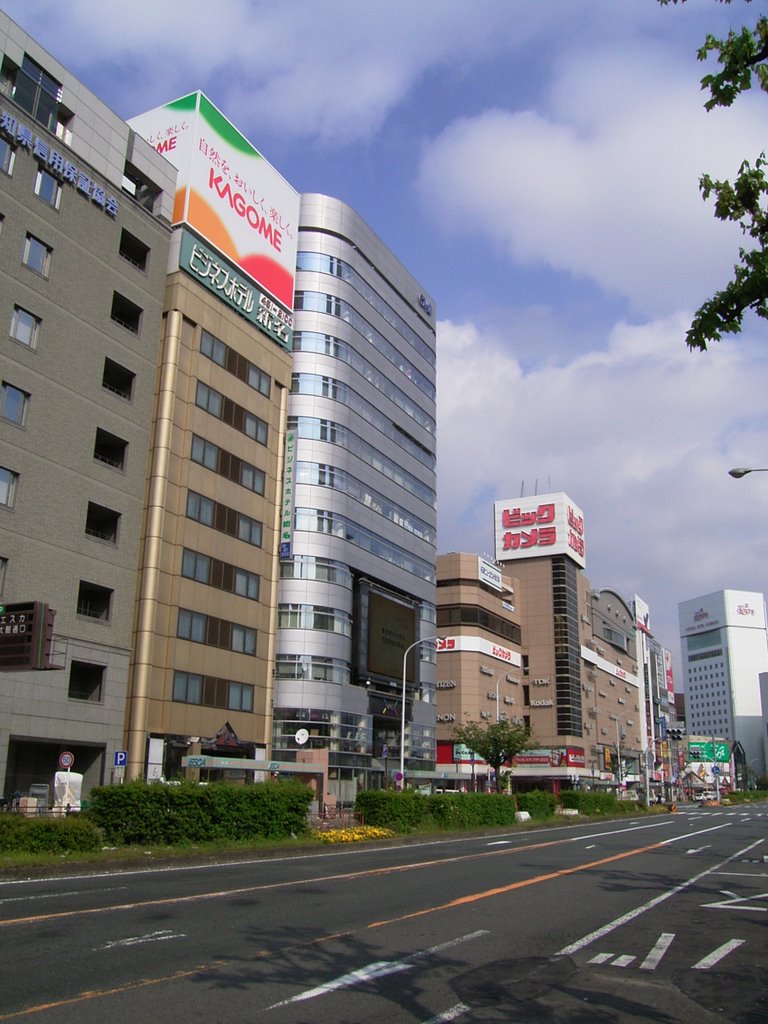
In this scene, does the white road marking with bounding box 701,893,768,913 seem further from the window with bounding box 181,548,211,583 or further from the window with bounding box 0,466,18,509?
the window with bounding box 181,548,211,583

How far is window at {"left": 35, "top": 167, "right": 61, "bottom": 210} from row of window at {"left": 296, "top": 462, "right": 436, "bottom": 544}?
92.4 ft

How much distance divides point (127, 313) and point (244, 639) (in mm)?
18599

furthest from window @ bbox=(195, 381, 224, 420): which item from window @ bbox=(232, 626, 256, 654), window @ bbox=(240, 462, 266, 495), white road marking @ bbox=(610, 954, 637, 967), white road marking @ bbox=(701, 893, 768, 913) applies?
white road marking @ bbox=(610, 954, 637, 967)

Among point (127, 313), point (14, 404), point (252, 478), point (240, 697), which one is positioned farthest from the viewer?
point (252, 478)

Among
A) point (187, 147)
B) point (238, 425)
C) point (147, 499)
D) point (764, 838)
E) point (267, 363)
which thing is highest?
point (187, 147)

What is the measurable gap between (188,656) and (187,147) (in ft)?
95.1

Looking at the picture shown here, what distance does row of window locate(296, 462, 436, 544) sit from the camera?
65000 millimetres

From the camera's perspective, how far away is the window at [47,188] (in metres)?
39.3

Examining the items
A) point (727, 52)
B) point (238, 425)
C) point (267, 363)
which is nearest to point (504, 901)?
point (727, 52)

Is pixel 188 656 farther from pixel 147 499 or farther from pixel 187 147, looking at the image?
pixel 187 147

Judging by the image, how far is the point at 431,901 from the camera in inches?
581

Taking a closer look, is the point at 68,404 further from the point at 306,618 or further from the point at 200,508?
the point at 306,618

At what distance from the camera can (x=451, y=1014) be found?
757 cm

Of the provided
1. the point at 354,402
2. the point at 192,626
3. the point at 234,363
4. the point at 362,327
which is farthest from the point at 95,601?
the point at 362,327
